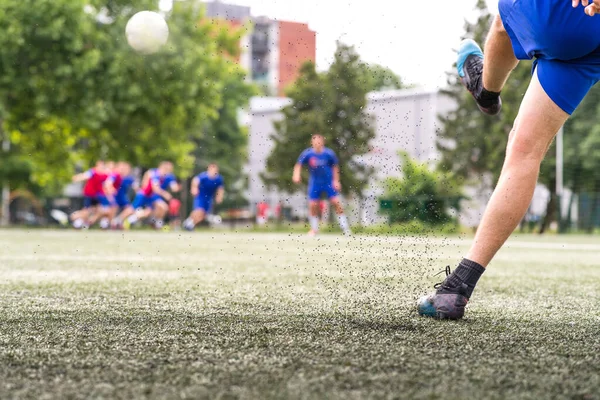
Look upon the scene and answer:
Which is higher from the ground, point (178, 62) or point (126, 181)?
point (178, 62)

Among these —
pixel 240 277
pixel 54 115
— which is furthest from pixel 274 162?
pixel 240 277

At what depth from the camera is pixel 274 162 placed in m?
29.8

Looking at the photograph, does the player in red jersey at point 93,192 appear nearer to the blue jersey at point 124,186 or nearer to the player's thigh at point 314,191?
the blue jersey at point 124,186

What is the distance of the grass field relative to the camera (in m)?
1.97

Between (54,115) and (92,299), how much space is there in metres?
21.3

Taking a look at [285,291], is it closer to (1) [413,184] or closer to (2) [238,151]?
(1) [413,184]

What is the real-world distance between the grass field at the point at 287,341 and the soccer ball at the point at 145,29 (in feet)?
37.6

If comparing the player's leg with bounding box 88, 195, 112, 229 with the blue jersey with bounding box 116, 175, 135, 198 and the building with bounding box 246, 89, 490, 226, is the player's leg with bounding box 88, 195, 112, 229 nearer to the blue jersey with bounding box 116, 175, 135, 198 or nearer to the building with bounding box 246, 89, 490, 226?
the blue jersey with bounding box 116, 175, 135, 198

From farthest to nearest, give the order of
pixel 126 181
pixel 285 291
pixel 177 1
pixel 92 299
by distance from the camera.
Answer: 1. pixel 177 1
2. pixel 126 181
3. pixel 285 291
4. pixel 92 299

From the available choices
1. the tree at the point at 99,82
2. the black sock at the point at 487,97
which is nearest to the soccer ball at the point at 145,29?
the tree at the point at 99,82

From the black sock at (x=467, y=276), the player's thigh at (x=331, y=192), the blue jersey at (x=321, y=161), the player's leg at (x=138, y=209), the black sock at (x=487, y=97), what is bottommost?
the black sock at (x=467, y=276)

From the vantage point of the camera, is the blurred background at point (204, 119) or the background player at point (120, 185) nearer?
the blurred background at point (204, 119)

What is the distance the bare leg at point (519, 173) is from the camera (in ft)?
11.1

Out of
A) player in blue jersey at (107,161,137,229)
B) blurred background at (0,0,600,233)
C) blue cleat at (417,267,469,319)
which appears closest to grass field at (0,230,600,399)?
blue cleat at (417,267,469,319)
